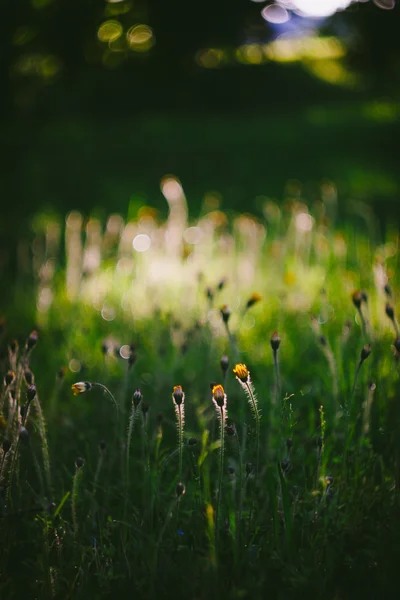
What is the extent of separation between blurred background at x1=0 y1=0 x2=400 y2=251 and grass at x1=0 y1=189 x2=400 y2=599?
41.4 inches

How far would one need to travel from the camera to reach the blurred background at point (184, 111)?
580 centimetres

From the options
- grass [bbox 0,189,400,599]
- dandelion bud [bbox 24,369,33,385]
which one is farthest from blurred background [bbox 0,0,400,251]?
dandelion bud [bbox 24,369,33,385]

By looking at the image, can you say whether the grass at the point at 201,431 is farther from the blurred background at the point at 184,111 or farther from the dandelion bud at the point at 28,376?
the blurred background at the point at 184,111

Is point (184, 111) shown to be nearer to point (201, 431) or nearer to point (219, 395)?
point (201, 431)

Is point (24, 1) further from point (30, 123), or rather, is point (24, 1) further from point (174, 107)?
point (174, 107)

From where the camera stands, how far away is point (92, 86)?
12.6m

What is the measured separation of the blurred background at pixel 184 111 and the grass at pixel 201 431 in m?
1.05

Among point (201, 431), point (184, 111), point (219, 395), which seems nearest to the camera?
point (219, 395)

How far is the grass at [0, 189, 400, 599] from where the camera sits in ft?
4.84

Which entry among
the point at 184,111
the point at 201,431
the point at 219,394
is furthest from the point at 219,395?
the point at 184,111

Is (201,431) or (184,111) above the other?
(184,111)

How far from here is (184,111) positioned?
13.1 m

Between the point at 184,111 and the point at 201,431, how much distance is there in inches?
479

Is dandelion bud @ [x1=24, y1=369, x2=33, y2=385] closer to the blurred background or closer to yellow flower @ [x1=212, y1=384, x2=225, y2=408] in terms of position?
yellow flower @ [x1=212, y1=384, x2=225, y2=408]
